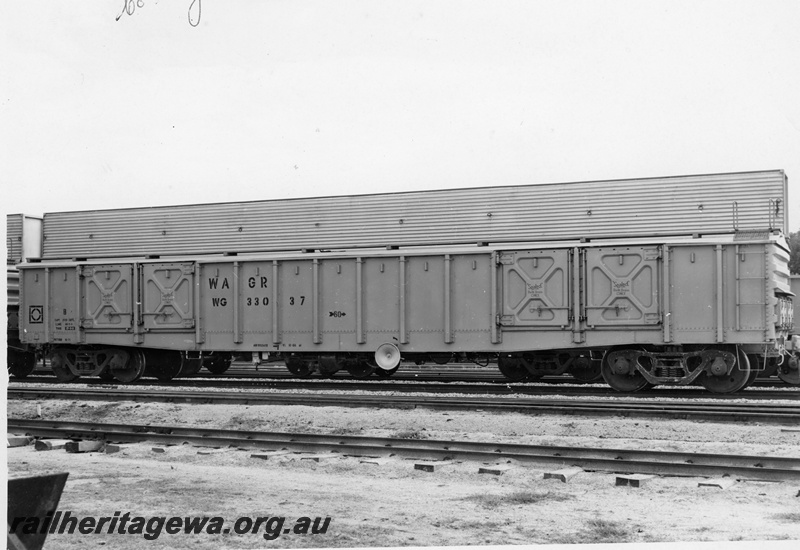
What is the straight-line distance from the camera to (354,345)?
61.1ft

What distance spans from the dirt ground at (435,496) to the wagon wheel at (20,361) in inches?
488

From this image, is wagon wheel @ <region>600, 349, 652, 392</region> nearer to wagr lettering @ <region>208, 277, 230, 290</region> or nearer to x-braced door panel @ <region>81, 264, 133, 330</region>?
wagr lettering @ <region>208, 277, 230, 290</region>

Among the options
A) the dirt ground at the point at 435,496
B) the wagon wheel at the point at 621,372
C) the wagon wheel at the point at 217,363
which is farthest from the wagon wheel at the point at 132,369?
the wagon wheel at the point at 621,372

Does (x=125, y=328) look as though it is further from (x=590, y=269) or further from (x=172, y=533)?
(x=172, y=533)

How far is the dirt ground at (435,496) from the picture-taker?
6395 mm

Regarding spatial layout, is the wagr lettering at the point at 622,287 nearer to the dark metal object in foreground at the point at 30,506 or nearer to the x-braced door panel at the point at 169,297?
the x-braced door panel at the point at 169,297

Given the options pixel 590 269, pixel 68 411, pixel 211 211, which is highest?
pixel 211 211

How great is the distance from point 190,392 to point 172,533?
11346 millimetres

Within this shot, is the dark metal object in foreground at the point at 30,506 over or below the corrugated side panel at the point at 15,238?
below

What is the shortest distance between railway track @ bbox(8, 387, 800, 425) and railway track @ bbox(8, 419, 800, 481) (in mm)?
3425

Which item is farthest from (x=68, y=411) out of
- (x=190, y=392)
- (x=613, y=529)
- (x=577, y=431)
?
(x=613, y=529)

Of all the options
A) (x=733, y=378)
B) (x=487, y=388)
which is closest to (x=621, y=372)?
(x=733, y=378)

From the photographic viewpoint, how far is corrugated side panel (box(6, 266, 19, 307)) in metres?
22.3

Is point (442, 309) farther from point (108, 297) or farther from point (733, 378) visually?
point (108, 297)
